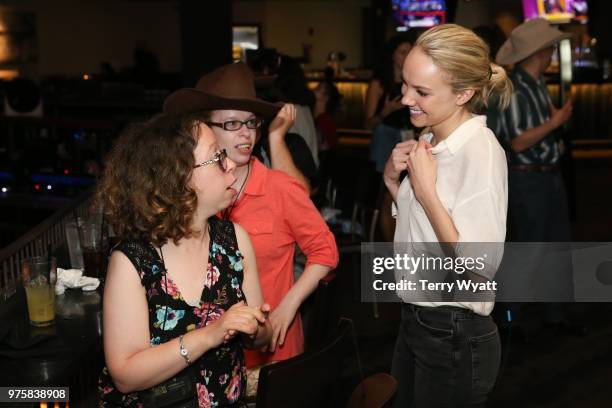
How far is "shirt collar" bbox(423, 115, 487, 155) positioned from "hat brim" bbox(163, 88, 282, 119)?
657 mm

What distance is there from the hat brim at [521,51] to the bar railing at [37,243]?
2222mm

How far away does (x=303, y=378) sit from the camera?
1703 mm

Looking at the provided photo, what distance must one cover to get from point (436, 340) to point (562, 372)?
2271 millimetres

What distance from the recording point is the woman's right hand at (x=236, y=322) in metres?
1.64

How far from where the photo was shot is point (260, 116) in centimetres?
253

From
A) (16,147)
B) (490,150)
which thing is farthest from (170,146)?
(16,147)

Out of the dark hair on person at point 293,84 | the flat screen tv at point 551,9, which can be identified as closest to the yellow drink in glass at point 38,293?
the dark hair on person at point 293,84

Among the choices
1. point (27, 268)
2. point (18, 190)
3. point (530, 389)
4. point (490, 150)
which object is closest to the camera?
point (490, 150)

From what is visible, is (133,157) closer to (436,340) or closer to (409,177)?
(409,177)

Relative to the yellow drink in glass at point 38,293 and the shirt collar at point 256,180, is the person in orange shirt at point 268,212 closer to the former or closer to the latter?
the shirt collar at point 256,180

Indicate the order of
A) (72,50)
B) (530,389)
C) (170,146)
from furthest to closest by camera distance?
(72,50), (530,389), (170,146)

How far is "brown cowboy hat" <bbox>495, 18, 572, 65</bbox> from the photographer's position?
4.02 metres

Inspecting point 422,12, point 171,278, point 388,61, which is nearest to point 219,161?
point 171,278

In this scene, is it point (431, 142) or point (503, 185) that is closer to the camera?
point (503, 185)
